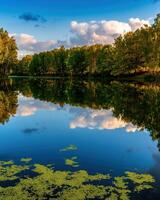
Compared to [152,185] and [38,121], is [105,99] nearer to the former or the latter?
[38,121]

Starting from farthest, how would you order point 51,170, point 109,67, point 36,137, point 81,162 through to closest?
1. point 109,67
2. point 36,137
3. point 81,162
4. point 51,170

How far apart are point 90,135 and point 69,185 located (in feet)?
45.4

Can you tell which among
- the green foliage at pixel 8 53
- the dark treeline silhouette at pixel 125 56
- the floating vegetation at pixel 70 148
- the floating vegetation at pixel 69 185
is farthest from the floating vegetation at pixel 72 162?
the green foliage at pixel 8 53

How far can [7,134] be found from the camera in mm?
31312

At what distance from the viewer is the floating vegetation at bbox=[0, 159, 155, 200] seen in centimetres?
1585

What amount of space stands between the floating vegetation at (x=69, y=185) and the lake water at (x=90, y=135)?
89 centimetres

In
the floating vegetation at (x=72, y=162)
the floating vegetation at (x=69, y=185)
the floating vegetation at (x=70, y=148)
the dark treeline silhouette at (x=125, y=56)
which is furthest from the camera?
the dark treeline silhouette at (x=125, y=56)

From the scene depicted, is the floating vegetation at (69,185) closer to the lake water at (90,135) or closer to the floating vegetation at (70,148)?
the lake water at (90,135)

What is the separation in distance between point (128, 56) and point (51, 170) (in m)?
103

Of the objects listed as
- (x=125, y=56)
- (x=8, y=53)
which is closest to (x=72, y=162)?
A: (x=125, y=56)

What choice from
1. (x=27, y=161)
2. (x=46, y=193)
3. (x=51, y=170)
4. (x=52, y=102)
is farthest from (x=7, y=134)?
(x=52, y=102)

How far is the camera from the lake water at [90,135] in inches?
864

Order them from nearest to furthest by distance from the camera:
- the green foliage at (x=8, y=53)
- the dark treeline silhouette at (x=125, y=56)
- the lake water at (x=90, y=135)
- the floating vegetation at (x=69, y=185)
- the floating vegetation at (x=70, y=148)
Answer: the floating vegetation at (x=69, y=185) → the lake water at (x=90, y=135) → the floating vegetation at (x=70, y=148) → the dark treeline silhouette at (x=125, y=56) → the green foliage at (x=8, y=53)

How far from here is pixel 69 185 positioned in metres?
17.1
